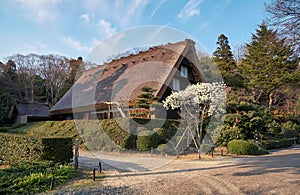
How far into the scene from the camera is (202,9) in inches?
376

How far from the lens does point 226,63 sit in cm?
2305

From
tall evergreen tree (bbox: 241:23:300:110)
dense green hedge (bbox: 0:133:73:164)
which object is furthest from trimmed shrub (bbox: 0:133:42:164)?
tall evergreen tree (bbox: 241:23:300:110)

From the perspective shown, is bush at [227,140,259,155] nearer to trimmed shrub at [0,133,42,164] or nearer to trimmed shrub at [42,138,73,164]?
trimmed shrub at [42,138,73,164]

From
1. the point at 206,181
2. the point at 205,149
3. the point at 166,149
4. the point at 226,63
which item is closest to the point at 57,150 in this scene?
the point at 206,181

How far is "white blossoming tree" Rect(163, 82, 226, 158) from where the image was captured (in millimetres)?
9203

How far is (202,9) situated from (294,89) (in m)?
15.1

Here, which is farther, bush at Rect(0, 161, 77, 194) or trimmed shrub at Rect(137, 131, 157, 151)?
trimmed shrub at Rect(137, 131, 157, 151)

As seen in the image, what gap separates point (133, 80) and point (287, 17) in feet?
35.5

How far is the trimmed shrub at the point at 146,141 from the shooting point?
10.3m

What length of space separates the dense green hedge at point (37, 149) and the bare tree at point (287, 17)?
7.18 m

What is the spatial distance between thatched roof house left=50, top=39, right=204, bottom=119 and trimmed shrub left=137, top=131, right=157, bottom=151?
344 centimetres

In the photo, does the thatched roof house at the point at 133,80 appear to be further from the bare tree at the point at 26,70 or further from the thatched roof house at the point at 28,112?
the bare tree at the point at 26,70

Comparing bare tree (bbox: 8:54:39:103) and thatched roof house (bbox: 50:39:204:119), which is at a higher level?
bare tree (bbox: 8:54:39:103)

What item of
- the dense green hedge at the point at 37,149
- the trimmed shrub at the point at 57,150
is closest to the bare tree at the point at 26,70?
the dense green hedge at the point at 37,149
